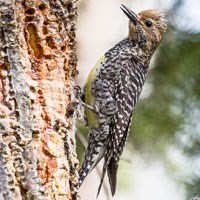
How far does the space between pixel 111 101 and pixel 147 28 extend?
0.83 meters

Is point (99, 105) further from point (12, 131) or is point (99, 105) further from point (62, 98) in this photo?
point (12, 131)

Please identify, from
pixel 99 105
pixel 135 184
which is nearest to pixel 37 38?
pixel 99 105

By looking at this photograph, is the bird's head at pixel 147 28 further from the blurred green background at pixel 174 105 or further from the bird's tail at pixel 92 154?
the bird's tail at pixel 92 154

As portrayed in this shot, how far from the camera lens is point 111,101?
5227 millimetres

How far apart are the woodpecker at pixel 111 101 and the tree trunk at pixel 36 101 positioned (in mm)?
1819

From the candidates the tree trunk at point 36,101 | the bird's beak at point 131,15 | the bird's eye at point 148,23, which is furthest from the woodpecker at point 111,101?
the tree trunk at point 36,101

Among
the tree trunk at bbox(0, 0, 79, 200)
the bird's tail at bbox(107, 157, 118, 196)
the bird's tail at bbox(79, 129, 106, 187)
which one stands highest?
the tree trunk at bbox(0, 0, 79, 200)

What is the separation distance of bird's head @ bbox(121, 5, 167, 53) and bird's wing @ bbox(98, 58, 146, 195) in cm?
31

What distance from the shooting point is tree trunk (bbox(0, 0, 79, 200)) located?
2.76 meters

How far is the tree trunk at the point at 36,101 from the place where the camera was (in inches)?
109

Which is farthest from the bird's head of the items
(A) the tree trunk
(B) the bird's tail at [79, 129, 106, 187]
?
(A) the tree trunk

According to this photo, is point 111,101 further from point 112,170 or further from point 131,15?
point 131,15

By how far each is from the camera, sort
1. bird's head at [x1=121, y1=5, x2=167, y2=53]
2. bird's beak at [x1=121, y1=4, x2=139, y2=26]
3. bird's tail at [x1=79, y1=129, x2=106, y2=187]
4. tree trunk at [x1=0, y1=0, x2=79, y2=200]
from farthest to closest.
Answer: bird's head at [x1=121, y1=5, x2=167, y2=53] < bird's beak at [x1=121, y1=4, x2=139, y2=26] < bird's tail at [x1=79, y1=129, x2=106, y2=187] < tree trunk at [x1=0, y1=0, x2=79, y2=200]

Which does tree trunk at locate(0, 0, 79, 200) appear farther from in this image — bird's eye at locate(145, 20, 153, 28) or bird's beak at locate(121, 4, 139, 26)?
bird's eye at locate(145, 20, 153, 28)
